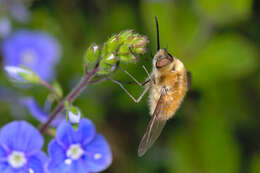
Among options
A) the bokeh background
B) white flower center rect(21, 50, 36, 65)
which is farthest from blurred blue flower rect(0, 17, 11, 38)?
white flower center rect(21, 50, 36, 65)

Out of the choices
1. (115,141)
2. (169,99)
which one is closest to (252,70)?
(115,141)

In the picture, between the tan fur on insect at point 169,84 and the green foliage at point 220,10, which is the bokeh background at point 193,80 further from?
the tan fur on insect at point 169,84

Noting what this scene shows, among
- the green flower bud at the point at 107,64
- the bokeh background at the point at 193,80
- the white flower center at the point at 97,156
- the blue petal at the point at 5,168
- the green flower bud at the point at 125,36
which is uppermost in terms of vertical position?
the green flower bud at the point at 125,36

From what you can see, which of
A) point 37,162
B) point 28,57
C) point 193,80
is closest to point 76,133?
point 37,162

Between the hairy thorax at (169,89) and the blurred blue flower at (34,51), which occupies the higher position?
the hairy thorax at (169,89)

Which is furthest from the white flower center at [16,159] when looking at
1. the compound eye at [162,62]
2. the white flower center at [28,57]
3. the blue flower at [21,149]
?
the white flower center at [28,57]

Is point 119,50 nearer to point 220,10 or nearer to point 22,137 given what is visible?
point 22,137
